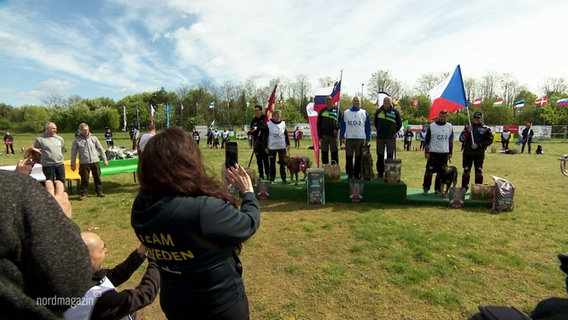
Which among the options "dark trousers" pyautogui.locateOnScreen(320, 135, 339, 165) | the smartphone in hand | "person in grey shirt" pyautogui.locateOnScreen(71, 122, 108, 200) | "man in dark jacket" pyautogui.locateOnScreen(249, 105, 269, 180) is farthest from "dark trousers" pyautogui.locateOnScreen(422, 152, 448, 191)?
"person in grey shirt" pyautogui.locateOnScreen(71, 122, 108, 200)

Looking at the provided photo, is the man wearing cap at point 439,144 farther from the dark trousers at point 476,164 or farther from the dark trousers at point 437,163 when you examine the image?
the dark trousers at point 476,164

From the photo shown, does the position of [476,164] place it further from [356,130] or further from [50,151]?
[50,151]

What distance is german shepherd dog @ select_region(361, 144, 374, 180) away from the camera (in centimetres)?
719

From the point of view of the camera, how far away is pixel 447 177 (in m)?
7.03

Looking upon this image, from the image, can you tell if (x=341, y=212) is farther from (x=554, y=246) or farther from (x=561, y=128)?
(x=561, y=128)

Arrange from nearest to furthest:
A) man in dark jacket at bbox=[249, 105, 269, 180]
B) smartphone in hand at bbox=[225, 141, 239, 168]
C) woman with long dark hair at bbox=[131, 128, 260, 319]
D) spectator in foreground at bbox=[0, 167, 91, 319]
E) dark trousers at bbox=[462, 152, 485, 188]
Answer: spectator in foreground at bbox=[0, 167, 91, 319], woman with long dark hair at bbox=[131, 128, 260, 319], smartphone in hand at bbox=[225, 141, 239, 168], dark trousers at bbox=[462, 152, 485, 188], man in dark jacket at bbox=[249, 105, 269, 180]

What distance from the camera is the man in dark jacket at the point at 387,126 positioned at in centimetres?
723

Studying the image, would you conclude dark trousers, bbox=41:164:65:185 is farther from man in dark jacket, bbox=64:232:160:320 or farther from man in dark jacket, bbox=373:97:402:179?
man in dark jacket, bbox=373:97:402:179

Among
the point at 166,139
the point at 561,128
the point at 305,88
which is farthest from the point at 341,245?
the point at 305,88

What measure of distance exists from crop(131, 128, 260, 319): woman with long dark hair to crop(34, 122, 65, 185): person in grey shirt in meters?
6.61

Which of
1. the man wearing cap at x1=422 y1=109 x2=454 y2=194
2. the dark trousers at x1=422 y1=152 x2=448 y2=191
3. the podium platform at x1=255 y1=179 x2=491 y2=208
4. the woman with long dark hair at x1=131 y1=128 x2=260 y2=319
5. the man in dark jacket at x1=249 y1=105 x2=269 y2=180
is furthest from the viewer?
the man in dark jacket at x1=249 y1=105 x2=269 y2=180

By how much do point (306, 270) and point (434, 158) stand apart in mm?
4633

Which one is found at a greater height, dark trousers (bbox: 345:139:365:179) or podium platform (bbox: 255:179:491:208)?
dark trousers (bbox: 345:139:365:179)

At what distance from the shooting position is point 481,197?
21.6 ft
